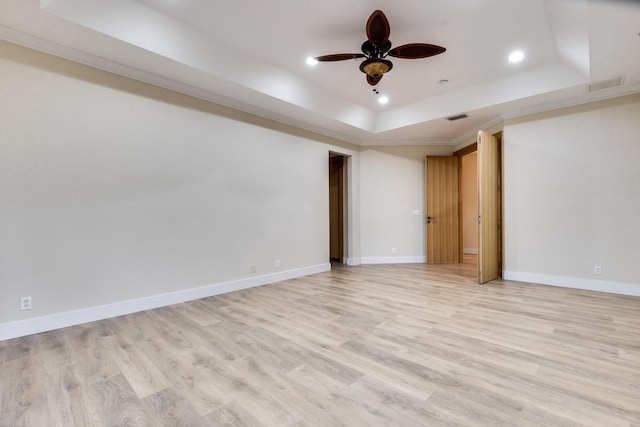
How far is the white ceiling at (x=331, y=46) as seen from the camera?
2895 mm

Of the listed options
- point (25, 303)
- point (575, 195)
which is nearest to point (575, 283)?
point (575, 195)

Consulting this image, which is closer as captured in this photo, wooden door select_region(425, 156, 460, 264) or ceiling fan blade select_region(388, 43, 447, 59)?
ceiling fan blade select_region(388, 43, 447, 59)

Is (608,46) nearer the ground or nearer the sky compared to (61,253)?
nearer the sky

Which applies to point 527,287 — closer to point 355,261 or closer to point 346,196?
point 355,261

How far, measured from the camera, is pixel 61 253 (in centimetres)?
306

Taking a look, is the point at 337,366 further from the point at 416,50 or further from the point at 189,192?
the point at 416,50

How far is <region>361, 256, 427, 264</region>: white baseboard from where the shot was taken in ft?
22.3

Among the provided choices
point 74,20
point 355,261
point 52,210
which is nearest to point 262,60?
point 74,20

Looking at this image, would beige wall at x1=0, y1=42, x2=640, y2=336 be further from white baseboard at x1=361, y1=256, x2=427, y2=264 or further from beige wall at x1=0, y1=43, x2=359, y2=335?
white baseboard at x1=361, y1=256, x2=427, y2=264

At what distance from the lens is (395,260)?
6855 mm

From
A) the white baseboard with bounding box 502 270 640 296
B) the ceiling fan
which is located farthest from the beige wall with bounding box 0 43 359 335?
the white baseboard with bounding box 502 270 640 296

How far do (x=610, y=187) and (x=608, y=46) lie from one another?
203 centimetres

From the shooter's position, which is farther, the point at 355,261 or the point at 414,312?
the point at 355,261

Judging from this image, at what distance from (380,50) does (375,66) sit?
0.16 meters
